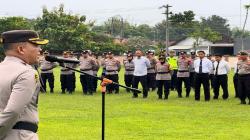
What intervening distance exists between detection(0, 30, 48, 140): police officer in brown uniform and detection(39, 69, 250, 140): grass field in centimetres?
618

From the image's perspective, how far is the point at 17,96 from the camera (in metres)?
4.03

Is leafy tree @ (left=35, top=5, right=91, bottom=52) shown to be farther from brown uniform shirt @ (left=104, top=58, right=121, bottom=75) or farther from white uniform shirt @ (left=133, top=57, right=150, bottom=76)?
white uniform shirt @ (left=133, top=57, right=150, bottom=76)

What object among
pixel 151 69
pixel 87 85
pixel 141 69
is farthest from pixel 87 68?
pixel 151 69

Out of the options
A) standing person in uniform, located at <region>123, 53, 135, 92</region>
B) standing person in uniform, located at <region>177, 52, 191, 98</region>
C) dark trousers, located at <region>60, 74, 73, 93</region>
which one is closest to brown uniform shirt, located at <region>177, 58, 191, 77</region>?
standing person in uniform, located at <region>177, 52, 191, 98</region>

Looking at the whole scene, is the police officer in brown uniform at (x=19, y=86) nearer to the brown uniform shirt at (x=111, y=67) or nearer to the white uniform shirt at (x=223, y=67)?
the white uniform shirt at (x=223, y=67)

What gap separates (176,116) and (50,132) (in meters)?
4.03

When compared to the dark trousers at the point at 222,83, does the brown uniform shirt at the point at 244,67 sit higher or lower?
higher

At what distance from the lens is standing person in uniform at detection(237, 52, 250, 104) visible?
17406 mm

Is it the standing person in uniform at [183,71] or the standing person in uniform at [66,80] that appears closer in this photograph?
the standing person in uniform at [183,71]

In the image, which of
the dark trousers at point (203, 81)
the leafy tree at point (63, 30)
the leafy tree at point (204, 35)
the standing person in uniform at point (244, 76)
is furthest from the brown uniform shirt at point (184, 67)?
the leafy tree at point (204, 35)

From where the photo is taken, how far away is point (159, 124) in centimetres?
1231

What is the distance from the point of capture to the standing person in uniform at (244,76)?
17.4 metres

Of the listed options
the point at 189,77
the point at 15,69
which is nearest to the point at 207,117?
the point at 189,77

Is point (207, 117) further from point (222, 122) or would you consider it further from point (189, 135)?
point (189, 135)
